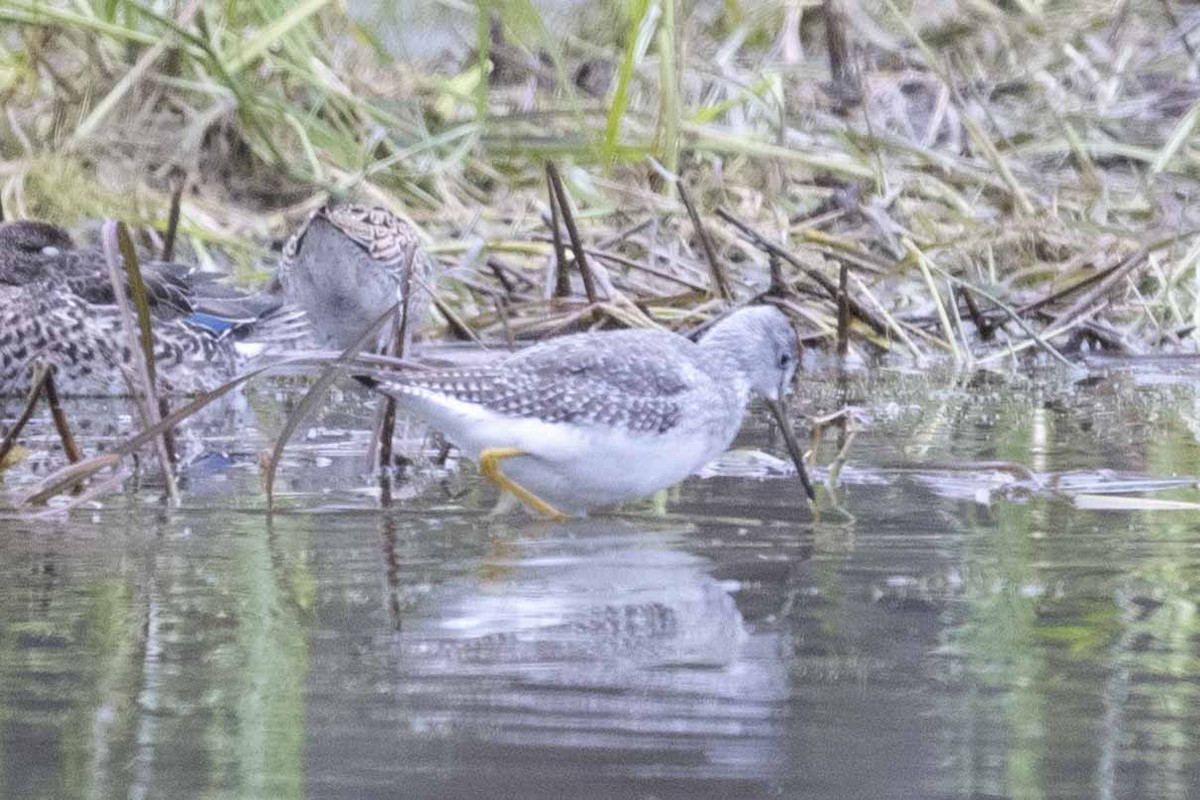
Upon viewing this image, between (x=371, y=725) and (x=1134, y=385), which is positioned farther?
(x=1134, y=385)

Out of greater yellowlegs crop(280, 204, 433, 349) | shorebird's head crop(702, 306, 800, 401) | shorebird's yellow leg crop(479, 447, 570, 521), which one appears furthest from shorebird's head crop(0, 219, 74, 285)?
shorebird's yellow leg crop(479, 447, 570, 521)

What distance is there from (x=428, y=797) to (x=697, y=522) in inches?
97.4

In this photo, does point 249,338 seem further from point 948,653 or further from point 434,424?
point 948,653

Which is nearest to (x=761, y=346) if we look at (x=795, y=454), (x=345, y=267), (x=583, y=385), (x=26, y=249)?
Answer: (x=795, y=454)

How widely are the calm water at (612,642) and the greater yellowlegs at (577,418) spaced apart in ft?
0.46

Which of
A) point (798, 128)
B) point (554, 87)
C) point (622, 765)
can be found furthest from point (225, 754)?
point (554, 87)

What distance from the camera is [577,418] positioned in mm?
5543

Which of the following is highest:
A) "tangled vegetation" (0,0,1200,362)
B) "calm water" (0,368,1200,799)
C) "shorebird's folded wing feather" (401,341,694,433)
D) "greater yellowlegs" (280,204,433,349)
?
"tangled vegetation" (0,0,1200,362)

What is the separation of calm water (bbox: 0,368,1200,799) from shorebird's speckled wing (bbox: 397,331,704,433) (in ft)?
0.94

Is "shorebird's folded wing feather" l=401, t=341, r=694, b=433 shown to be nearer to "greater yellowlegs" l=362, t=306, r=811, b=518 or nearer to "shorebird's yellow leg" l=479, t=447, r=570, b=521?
"greater yellowlegs" l=362, t=306, r=811, b=518

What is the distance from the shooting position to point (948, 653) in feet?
12.8

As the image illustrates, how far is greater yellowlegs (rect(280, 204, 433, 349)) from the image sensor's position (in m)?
9.47

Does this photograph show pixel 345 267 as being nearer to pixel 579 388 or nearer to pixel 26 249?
pixel 26 249

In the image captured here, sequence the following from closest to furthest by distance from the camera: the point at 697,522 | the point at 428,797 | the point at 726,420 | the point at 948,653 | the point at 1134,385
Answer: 1. the point at 428,797
2. the point at 948,653
3. the point at 697,522
4. the point at 726,420
5. the point at 1134,385
